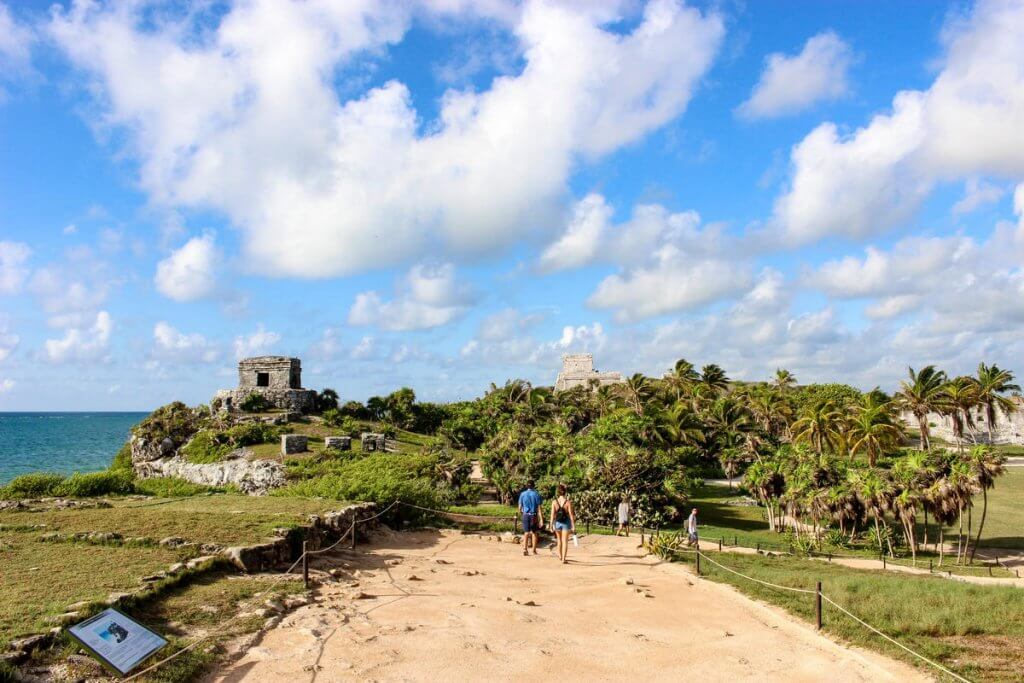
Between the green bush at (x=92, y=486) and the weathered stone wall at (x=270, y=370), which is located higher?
the weathered stone wall at (x=270, y=370)

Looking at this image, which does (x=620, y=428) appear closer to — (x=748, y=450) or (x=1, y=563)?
(x=748, y=450)

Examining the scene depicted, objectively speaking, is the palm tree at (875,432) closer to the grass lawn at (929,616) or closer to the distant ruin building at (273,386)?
the grass lawn at (929,616)

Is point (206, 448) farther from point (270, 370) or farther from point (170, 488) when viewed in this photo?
point (270, 370)

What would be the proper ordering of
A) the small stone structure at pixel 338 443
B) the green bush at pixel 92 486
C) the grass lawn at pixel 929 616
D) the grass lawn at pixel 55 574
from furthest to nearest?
the small stone structure at pixel 338 443 → the green bush at pixel 92 486 → the grass lawn at pixel 929 616 → the grass lawn at pixel 55 574

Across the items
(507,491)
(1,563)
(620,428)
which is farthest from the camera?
(620,428)

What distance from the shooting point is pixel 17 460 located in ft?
212

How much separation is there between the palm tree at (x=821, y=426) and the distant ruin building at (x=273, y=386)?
3437 centimetres

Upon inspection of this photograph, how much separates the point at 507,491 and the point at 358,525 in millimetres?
13488

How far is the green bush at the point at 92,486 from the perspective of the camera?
70.9 ft

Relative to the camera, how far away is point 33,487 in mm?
21359

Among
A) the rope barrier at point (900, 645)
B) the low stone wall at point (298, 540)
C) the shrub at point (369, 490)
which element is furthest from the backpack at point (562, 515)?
the rope barrier at point (900, 645)

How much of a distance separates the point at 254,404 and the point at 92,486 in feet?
72.6

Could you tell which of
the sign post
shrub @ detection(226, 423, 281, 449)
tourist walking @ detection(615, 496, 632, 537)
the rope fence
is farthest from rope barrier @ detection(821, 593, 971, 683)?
shrub @ detection(226, 423, 281, 449)

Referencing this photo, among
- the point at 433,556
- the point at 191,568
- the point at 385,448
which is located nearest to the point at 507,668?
the point at 191,568
